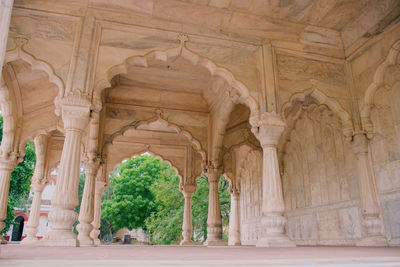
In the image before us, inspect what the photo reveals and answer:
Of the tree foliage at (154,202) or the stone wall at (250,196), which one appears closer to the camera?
the stone wall at (250,196)

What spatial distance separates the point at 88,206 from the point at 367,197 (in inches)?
298

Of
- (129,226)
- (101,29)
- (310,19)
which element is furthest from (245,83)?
(129,226)

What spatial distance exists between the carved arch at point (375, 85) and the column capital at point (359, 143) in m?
0.18

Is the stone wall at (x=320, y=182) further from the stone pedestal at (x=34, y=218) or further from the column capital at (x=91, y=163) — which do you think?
the stone pedestal at (x=34, y=218)

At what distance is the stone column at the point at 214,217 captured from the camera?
1060 centimetres

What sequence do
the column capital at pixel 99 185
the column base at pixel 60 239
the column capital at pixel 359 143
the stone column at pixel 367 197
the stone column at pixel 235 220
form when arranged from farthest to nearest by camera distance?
the stone column at pixel 235 220 → the column capital at pixel 99 185 → the column capital at pixel 359 143 → the stone column at pixel 367 197 → the column base at pixel 60 239

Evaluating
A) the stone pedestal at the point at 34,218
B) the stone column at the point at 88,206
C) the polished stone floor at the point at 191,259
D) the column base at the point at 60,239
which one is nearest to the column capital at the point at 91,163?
the stone column at the point at 88,206

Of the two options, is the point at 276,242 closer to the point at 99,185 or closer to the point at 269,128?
the point at 269,128

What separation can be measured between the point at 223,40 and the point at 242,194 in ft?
27.3

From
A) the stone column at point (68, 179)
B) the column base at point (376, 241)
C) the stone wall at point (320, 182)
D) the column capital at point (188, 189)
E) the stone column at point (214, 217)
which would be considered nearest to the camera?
the stone column at point (68, 179)

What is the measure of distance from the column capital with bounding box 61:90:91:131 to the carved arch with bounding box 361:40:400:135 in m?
6.57

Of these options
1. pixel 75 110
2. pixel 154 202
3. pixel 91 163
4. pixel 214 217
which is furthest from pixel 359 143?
pixel 154 202

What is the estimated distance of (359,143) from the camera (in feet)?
26.0

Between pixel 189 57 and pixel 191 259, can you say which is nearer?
pixel 191 259
